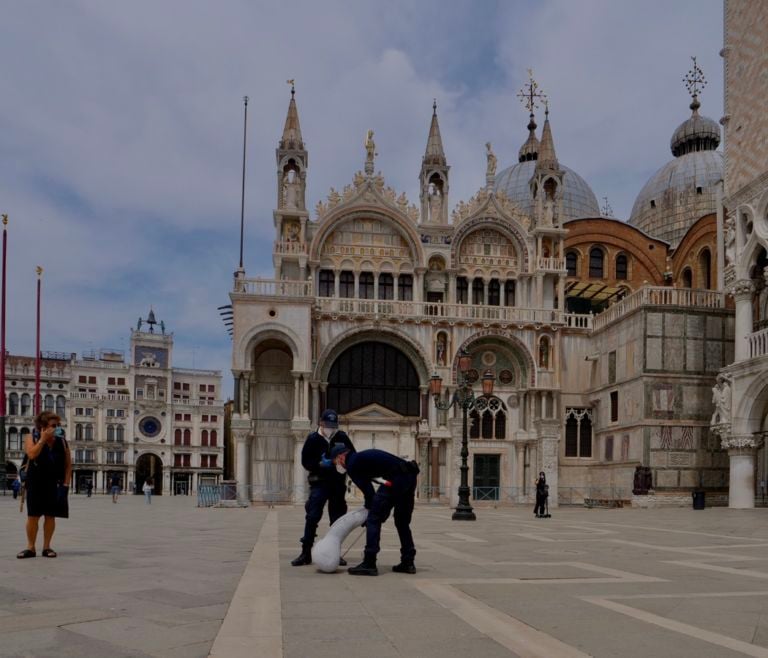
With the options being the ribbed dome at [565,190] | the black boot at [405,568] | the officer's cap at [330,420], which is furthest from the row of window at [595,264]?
the black boot at [405,568]

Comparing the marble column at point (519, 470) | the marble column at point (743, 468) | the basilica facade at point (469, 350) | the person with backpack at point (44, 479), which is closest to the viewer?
the person with backpack at point (44, 479)

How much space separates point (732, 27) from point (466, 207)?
1391 centimetres

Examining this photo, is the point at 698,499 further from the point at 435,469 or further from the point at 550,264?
the point at 550,264

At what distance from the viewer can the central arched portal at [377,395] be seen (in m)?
38.5

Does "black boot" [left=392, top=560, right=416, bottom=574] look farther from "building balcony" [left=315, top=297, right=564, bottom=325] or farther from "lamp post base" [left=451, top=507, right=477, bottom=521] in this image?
"building balcony" [left=315, top=297, right=564, bottom=325]

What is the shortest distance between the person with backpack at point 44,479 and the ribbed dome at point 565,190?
49023mm

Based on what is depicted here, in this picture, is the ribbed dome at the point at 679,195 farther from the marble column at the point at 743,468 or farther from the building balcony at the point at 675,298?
the marble column at the point at 743,468

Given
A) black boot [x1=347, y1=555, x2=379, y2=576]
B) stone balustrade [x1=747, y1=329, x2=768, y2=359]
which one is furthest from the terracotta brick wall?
black boot [x1=347, y1=555, x2=379, y2=576]

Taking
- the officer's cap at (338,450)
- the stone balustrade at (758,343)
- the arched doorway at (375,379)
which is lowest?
the officer's cap at (338,450)

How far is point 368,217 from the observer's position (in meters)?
40.8

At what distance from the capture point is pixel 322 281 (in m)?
40.2

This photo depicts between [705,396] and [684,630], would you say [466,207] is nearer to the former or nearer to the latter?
[705,396]

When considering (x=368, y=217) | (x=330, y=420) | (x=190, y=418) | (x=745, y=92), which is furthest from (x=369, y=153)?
(x=190, y=418)

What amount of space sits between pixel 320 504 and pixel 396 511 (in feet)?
4.20
